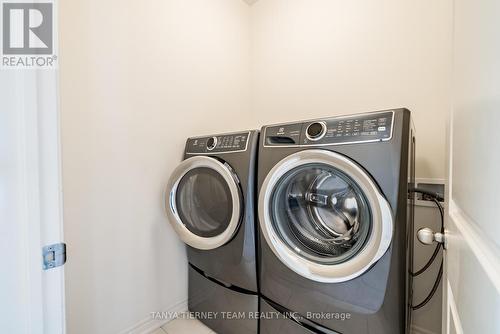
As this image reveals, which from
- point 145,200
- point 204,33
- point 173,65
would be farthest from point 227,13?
point 145,200

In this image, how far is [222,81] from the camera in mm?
1827

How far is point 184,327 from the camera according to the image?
1.38 meters

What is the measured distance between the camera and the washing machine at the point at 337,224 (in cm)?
75

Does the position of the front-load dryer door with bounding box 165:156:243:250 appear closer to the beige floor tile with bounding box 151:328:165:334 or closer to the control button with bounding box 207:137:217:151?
the control button with bounding box 207:137:217:151

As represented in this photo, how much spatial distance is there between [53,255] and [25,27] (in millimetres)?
530

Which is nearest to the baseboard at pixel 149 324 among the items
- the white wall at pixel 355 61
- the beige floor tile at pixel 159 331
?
the beige floor tile at pixel 159 331

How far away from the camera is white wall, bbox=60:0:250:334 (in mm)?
1063

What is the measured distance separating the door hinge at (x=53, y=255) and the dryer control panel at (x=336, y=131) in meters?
0.77

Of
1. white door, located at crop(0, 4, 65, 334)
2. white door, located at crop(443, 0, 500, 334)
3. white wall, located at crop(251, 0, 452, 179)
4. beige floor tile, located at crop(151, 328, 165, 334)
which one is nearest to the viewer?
white door, located at crop(443, 0, 500, 334)

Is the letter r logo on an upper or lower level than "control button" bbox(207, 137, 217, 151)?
upper

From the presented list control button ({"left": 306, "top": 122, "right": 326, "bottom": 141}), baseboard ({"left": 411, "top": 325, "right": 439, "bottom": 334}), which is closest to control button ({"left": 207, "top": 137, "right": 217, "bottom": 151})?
control button ({"left": 306, "top": 122, "right": 326, "bottom": 141})

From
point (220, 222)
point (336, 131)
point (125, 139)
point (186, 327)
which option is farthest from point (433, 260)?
point (125, 139)

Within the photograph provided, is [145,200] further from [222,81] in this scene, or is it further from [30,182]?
[222,81]

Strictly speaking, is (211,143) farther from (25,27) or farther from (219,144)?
(25,27)
